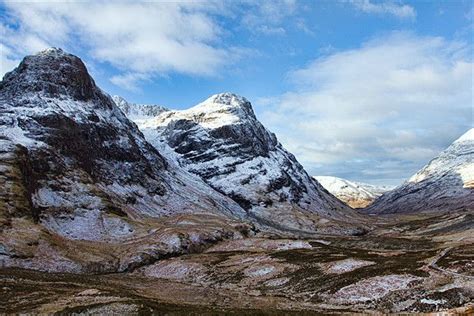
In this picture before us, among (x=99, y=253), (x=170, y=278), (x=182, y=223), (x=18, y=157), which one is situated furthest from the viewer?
(x=182, y=223)

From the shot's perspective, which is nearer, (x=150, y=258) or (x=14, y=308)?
(x=14, y=308)

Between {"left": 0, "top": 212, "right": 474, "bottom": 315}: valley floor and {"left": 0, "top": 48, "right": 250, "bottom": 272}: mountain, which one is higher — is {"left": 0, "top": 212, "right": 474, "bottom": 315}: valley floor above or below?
below

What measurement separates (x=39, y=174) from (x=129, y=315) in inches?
5000

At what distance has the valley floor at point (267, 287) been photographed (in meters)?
52.4

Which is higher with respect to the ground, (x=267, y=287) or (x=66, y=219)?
(x=66, y=219)

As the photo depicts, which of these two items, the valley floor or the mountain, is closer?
the valley floor

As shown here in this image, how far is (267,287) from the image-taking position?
73.1 m

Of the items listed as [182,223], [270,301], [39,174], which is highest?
[39,174]

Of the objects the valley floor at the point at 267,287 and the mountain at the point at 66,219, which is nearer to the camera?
the valley floor at the point at 267,287

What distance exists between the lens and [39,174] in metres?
160

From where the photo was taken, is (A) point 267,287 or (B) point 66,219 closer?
(A) point 267,287

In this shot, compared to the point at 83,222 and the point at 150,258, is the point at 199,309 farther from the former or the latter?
the point at 83,222

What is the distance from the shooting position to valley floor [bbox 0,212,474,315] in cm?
5238

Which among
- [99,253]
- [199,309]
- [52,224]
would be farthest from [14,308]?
[52,224]
